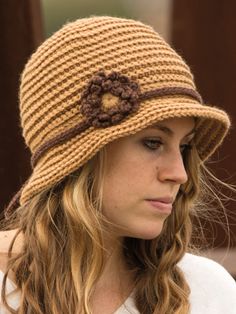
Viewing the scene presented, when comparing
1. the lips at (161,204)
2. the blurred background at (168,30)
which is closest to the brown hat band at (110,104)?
the lips at (161,204)

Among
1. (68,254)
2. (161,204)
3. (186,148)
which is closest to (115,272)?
(68,254)

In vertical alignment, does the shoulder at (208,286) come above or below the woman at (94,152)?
below

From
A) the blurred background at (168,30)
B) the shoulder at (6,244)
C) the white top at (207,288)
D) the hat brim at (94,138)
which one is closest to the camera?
the hat brim at (94,138)

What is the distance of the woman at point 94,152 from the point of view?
1823mm

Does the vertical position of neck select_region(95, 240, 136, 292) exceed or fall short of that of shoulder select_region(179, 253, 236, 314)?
it exceeds it

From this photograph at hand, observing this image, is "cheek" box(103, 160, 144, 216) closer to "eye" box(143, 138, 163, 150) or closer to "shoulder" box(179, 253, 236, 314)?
"eye" box(143, 138, 163, 150)

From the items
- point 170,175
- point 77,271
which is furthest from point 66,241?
point 170,175

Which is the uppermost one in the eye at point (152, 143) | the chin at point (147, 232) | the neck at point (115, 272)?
the eye at point (152, 143)

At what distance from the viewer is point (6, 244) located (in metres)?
2.03

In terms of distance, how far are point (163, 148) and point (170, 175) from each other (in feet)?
0.27

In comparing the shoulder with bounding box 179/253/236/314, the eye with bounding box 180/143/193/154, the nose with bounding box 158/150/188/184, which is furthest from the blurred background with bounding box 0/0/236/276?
the nose with bounding box 158/150/188/184

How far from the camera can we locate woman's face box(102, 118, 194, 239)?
1.85m

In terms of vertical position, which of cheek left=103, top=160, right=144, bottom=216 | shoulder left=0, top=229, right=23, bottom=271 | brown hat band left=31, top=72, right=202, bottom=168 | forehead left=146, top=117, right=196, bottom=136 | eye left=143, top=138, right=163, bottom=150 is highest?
brown hat band left=31, top=72, right=202, bottom=168

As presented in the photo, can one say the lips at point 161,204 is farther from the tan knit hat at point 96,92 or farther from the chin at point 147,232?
the tan knit hat at point 96,92
